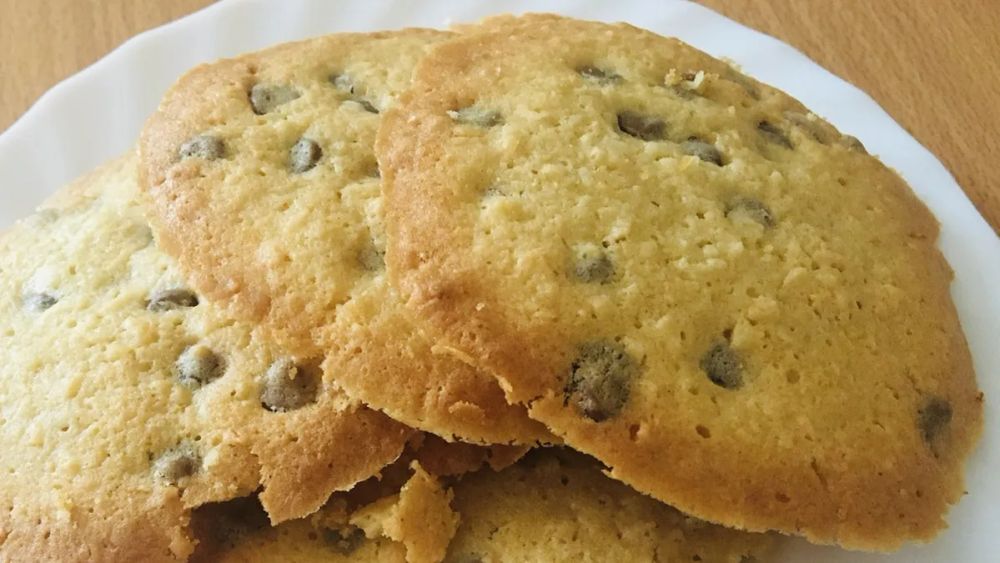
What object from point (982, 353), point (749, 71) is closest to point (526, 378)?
point (982, 353)

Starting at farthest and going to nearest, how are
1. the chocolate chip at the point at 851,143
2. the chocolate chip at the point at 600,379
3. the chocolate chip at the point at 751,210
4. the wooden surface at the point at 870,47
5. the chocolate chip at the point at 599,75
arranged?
the wooden surface at the point at 870,47 < the chocolate chip at the point at 851,143 < the chocolate chip at the point at 599,75 < the chocolate chip at the point at 751,210 < the chocolate chip at the point at 600,379

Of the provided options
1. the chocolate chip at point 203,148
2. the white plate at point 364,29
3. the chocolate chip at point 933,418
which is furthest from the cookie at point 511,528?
the white plate at point 364,29

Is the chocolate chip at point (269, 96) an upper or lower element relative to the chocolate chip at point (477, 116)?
lower

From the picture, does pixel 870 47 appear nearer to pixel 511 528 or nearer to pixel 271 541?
pixel 511 528

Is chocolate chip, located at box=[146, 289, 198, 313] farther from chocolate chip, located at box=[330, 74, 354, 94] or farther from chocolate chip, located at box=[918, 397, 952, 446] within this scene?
chocolate chip, located at box=[918, 397, 952, 446]

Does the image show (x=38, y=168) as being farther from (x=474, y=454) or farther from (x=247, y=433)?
(x=474, y=454)

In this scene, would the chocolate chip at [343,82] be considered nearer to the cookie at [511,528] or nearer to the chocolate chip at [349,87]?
the chocolate chip at [349,87]
